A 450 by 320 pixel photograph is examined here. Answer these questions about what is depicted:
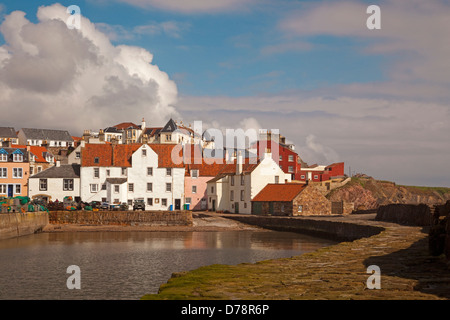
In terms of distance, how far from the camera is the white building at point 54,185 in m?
80.6

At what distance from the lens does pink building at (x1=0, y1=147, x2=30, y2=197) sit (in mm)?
83875

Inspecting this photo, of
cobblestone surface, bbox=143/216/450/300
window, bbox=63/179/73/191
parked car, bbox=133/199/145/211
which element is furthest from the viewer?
window, bbox=63/179/73/191

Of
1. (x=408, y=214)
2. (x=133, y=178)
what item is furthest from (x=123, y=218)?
(x=408, y=214)

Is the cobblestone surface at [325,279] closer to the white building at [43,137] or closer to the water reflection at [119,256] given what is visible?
the water reflection at [119,256]

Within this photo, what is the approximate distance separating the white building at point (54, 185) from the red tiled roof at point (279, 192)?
98.9ft

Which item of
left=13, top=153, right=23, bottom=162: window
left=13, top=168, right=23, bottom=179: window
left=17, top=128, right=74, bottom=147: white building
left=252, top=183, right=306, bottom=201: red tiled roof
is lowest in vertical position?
left=252, top=183, right=306, bottom=201: red tiled roof

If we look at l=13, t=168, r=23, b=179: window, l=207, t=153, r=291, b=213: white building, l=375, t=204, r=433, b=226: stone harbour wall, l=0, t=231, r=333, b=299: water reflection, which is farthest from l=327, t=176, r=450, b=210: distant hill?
l=13, t=168, r=23, b=179: window

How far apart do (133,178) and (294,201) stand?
2807cm

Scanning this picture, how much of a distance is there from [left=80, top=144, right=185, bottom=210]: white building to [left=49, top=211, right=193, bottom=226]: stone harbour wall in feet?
39.6

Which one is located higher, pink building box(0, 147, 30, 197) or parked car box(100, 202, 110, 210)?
pink building box(0, 147, 30, 197)

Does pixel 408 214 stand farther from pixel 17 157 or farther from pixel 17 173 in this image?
pixel 17 157

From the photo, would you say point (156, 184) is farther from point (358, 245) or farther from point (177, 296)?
point (177, 296)

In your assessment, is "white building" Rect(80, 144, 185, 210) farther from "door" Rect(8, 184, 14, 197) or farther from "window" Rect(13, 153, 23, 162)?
"door" Rect(8, 184, 14, 197)

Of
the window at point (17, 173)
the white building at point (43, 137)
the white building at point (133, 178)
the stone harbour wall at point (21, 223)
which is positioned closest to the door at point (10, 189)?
the window at point (17, 173)
